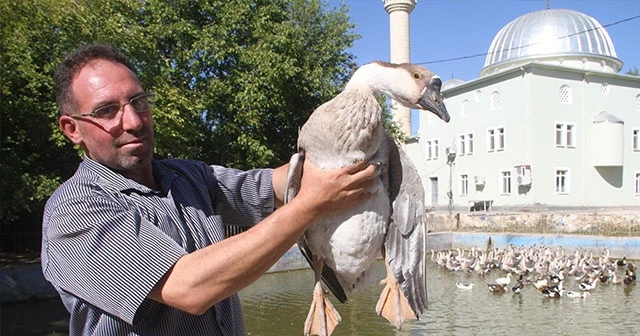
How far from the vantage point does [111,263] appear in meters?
1.96

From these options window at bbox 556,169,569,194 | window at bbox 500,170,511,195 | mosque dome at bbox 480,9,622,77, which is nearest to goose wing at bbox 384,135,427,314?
window at bbox 500,170,511,195

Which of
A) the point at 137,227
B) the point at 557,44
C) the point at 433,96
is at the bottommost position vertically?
the point at 137,227

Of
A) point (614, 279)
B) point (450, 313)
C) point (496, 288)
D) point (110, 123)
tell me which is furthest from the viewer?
point (614, 279)

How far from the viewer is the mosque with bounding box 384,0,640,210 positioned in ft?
98.2

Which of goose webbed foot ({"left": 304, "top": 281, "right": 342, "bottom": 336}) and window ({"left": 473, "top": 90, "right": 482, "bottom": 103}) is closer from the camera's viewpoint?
goose webbed foot ({"left": 304, "top": 281, "right": 342, "bottom": 336})

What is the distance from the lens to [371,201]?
2.89 m

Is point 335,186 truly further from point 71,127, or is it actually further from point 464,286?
point 464,286

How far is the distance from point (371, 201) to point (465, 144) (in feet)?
106

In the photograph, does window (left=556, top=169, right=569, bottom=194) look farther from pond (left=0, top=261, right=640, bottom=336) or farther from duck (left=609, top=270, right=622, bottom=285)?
pond (left=0, top=261, right=640, bottom=336)

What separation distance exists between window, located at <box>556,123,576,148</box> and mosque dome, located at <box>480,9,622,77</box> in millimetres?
4894

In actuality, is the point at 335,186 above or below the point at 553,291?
above

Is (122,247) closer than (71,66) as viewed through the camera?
Yes

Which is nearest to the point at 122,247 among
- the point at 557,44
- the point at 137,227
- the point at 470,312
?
the point at 137,227

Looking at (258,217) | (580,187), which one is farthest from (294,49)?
(580,187)
